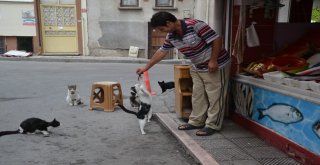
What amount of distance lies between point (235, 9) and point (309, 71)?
1.66m

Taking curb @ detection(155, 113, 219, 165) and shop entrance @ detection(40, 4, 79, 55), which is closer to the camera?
curb @ detection(155, 113, 219, 165)

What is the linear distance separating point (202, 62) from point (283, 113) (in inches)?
48.3

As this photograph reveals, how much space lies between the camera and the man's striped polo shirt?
4406 millimetres

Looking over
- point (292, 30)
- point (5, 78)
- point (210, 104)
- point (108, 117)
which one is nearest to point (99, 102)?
point (108, 117)

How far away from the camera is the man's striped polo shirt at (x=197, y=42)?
173 inches

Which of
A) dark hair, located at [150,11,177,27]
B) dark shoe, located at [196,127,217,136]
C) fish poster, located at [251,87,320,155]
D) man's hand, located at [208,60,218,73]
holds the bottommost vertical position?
dark shoe, located at [196,127,217,136]

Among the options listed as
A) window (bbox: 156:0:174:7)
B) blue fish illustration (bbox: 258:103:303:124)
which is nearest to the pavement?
blue fish illustration (bbox: 258:103:303:124)

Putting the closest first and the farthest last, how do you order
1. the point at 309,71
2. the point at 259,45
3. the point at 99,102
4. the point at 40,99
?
1. the point at 309,71
2. the point at 259,45
3. the point at 99,102
4. the point at 40,99

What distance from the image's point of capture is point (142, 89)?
5426 millimetres

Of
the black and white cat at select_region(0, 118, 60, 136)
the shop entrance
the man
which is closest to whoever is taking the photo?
the man

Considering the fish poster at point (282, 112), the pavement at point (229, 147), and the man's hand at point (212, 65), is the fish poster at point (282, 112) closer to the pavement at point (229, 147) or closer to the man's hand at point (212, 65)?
the pavement at point (229, 147)

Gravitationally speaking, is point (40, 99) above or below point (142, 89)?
below

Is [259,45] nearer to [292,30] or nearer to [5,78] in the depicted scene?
[292,30]

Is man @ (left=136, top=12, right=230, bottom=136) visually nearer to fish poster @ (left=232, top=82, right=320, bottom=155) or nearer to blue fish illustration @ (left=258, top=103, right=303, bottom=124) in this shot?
fish poster @ (left=232, top=82, right=320, bottom=155)
